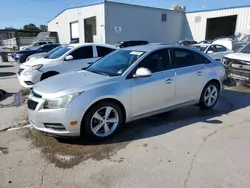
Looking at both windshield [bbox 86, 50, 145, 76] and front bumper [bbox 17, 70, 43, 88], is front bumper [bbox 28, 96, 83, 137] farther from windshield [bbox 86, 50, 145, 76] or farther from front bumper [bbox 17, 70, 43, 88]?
front bumper [bbox 17, 70, 43, 88]

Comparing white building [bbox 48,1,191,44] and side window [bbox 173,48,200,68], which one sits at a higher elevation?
white building [bbox 48,1,191,44]

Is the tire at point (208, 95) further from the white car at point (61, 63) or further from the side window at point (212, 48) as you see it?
the side window at point (212, 48)

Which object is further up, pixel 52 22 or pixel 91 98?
pixel 52 22

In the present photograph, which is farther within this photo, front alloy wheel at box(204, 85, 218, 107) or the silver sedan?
front alloy wheel at box(204, 85, 218, 107)

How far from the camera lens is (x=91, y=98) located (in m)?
3.50

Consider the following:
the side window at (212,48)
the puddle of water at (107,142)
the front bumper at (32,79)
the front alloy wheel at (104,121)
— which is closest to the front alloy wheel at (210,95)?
the puddle of water at (107,142)

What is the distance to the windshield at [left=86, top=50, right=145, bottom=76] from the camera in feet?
13.5

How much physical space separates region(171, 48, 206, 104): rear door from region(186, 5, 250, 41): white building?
25329 mm

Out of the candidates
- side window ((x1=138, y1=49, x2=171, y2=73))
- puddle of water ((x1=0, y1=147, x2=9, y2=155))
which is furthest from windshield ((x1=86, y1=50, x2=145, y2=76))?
puddle of water ((x1=0, y1=147, x2=9, y2=155))

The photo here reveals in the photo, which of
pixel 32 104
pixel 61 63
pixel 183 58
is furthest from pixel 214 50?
pixel 32 104

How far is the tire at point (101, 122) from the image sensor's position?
3.59 meters

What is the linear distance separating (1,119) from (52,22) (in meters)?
35.1

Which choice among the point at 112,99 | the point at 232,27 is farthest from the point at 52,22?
the point at 112,99

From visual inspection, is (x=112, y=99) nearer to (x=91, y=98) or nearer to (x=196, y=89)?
(x=91, y=98)
